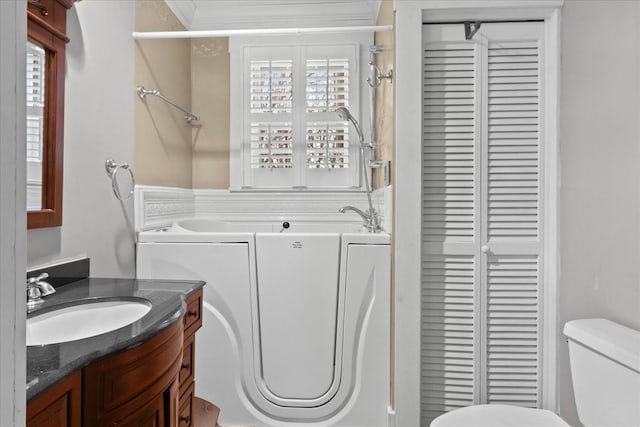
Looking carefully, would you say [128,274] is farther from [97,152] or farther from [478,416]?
[478,416]

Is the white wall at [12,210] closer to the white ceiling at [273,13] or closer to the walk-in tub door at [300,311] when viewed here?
the walk-in tub door at [300,311]

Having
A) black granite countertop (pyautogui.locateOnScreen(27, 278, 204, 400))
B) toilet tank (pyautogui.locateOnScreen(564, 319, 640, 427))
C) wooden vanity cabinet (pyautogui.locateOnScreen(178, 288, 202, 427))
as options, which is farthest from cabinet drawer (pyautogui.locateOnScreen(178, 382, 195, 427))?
toilet tank (pyautogui.locateOnScreen(564, 319, 640, 427))

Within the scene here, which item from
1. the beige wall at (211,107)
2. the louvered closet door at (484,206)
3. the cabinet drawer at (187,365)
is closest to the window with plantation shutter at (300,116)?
the beige wall at (211,107)

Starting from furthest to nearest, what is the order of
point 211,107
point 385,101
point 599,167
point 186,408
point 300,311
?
point 211,107, point 385,101, point 300,311, point 599,167, point 186,408

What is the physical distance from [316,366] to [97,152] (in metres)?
1.44

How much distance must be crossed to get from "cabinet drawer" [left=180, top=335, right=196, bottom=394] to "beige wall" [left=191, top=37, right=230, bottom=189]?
166 cm

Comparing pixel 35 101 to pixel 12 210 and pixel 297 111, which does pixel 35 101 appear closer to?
pixel 12 210

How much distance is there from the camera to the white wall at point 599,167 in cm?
145

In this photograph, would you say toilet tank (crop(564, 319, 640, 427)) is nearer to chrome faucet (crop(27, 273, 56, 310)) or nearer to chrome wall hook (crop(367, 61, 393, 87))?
chrome wall hook (crop(367, 61, 393, 87))

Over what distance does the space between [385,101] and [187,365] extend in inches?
65.7

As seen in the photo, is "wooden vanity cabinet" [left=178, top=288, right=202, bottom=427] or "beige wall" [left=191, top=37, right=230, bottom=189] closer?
"wooden vanity cabinet" [left=178, top=288, right=202, bottom=427]

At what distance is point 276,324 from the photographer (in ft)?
6.32

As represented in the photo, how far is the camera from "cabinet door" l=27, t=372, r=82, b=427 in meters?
0.67

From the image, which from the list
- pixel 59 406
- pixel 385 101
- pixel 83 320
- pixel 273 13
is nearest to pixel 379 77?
pixel 385 101
